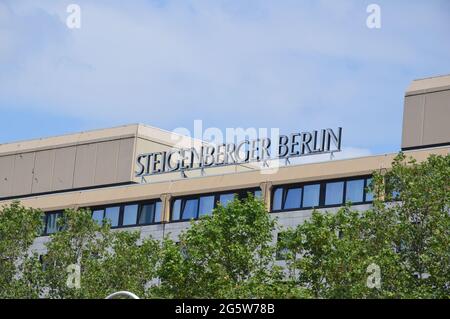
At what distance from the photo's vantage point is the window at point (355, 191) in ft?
276

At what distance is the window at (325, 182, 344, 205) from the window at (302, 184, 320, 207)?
78cm

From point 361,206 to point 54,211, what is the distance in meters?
30.2

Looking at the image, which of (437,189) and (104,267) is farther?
(104,267)

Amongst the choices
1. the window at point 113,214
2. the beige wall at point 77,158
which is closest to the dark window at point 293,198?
the window at point 113,214

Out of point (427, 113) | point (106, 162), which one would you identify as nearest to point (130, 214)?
point (106, 162)

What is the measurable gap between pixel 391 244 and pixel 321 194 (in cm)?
2163

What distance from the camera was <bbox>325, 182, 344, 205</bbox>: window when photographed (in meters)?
85.1

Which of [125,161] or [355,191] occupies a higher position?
[125,161]

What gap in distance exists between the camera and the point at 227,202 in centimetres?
7925

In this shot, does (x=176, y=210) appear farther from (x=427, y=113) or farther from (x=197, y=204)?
(x=427, y=113)

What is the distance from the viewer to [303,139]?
90.7 m

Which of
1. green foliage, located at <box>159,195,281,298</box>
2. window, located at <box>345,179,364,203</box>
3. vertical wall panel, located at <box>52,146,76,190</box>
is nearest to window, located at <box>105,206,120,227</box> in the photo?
vertical wall panel, located at <box>52,146,76,190</box>
